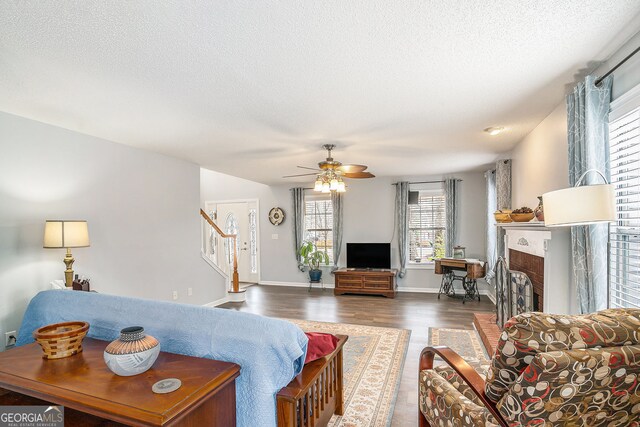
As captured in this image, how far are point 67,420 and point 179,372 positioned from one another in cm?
77

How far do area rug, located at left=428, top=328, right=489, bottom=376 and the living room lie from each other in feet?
0.53

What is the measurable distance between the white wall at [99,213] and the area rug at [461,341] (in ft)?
12.3

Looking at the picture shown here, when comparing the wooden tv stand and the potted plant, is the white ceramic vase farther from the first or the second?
the potted plant

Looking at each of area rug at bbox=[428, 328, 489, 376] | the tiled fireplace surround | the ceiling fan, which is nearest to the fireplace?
the tiled fireplace surround

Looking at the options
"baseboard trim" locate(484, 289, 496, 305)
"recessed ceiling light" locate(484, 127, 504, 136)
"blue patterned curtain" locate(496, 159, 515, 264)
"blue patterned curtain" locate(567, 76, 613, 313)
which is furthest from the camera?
"baseboard trim" locate(484, 289, 496, 305)

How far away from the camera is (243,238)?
789 centimetres

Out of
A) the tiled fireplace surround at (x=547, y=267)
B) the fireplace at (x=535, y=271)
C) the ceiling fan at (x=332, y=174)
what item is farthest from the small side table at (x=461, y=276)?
the ceiling fan at (x=332, y=174)

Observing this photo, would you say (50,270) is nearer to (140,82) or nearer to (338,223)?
(140,82)

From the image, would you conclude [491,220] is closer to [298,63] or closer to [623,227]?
[623,227]

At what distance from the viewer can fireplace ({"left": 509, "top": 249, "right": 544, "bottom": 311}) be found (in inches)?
111

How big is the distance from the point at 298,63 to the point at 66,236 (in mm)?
2705

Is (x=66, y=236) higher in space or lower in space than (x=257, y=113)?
lower

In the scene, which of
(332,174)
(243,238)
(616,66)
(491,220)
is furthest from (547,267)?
(243,238)

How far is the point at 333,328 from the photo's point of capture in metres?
4.30
